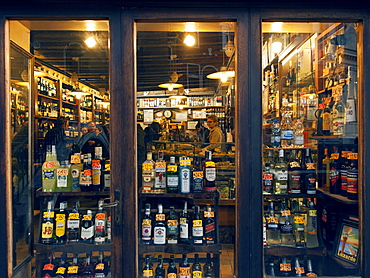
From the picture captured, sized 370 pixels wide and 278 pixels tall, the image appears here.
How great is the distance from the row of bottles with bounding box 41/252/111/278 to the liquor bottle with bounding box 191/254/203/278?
0.66 m

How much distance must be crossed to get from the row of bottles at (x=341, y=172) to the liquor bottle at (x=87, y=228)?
1880 millimetres

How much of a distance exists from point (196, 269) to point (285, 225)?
804mm

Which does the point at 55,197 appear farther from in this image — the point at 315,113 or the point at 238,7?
the point at 315,113

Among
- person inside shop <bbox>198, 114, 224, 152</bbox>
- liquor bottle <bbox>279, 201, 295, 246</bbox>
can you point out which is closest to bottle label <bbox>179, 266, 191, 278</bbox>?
liquor bottle <bbox>279, 201, 295, 246</bbox>

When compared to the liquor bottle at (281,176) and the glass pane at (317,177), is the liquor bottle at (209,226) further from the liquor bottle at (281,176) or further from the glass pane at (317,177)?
the liquor bottle at (281,176)

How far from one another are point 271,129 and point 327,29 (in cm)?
88

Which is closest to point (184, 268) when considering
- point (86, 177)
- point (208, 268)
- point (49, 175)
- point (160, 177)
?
point (208, 268)

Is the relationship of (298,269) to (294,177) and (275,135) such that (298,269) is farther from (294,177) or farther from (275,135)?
(275,135)

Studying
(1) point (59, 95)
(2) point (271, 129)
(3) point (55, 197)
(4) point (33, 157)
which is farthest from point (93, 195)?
(1) point (59, 95)

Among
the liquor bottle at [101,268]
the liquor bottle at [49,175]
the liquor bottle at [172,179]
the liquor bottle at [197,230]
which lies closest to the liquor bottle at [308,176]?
the liquor bottle at [197,230]

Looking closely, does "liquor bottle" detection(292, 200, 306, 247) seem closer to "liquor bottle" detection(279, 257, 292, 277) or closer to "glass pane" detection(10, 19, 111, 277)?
"liquor bottle" detection(279, 257, 292, 277)

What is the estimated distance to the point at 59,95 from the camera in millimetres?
5566

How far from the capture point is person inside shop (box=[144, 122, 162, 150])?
2.55 meters

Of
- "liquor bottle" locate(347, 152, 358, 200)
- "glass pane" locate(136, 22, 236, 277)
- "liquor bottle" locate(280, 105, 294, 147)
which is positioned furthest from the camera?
"liquor bottle" locate(280, 105, 294, 147)
